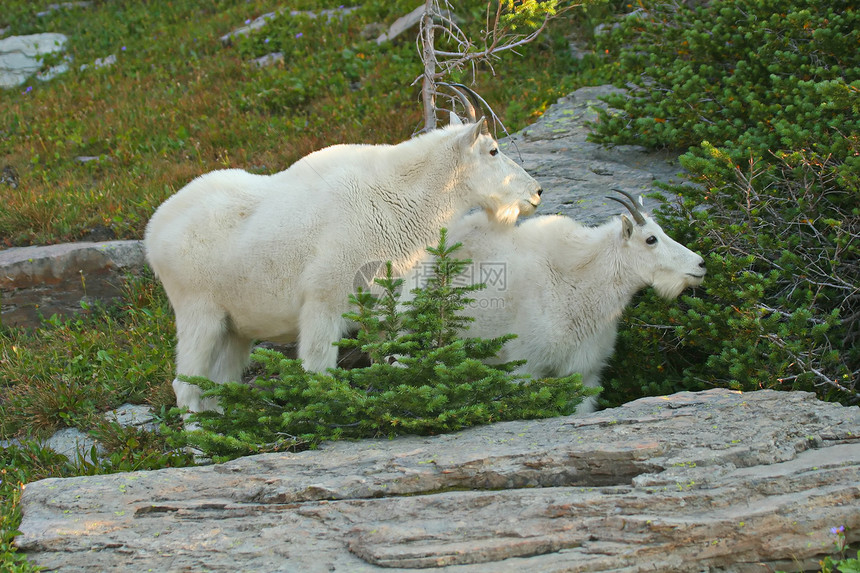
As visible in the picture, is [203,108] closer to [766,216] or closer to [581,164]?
[581,164]

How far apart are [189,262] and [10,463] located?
2.11 m

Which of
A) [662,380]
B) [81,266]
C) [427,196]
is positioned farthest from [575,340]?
[81,266]

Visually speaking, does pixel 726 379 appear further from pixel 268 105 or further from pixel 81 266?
pixel 268 105

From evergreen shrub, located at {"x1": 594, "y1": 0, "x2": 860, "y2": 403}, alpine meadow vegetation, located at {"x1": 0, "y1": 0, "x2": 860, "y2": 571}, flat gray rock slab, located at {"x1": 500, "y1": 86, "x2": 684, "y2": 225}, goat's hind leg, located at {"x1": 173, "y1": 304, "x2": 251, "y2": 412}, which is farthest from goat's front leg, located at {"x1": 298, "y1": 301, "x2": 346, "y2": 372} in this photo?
flat gray rock slab, located at {"x1": 500, "y1": 86, "x2": 684, "y2": 225}

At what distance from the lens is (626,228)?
21.7 ft

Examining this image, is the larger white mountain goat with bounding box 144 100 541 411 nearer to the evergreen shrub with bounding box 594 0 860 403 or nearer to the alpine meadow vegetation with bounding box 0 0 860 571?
the alpine meadow vegetation with bounding box 0 0 860 571

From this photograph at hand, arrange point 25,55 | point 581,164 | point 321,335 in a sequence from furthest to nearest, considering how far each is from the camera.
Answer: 1. point 25,55
2. point 581,164
3. point 321,335

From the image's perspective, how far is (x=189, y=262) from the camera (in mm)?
→ 6418

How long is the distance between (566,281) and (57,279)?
5.63m

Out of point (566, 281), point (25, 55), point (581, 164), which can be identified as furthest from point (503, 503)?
point (25, 55)

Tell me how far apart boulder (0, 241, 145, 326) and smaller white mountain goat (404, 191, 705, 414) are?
164 inches

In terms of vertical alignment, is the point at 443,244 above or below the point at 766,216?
above

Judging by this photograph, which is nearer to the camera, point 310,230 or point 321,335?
point 321,335

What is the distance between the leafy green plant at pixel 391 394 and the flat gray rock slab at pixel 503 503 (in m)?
0.18
